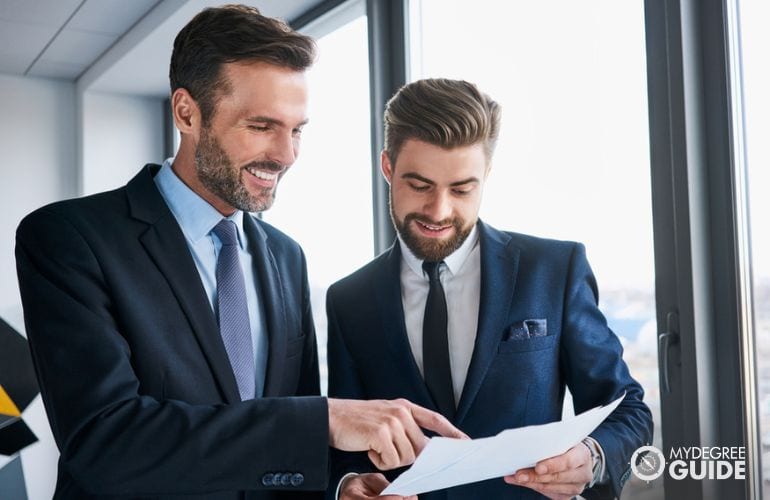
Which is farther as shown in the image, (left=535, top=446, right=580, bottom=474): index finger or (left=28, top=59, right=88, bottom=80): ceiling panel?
(left=28, top=59, right=88, bottom=80): ceiling panel

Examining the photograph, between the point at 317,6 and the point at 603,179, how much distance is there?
1.90 metres

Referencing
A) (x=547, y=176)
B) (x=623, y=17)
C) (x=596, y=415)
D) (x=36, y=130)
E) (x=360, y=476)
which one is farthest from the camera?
(x=36, y=130)

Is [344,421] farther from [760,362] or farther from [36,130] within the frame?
[36,130]

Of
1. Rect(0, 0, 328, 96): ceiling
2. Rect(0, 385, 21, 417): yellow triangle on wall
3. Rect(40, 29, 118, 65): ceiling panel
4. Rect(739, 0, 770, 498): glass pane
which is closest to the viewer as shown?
Rect(739, 0, 770, 498): glass pane

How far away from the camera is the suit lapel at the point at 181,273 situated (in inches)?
48.4

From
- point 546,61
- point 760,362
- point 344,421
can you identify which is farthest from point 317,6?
point 344,421

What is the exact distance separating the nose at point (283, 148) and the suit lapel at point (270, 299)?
0.16 metres

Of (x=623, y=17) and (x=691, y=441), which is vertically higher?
(x=623, y=17)

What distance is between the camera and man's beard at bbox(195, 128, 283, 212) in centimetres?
136

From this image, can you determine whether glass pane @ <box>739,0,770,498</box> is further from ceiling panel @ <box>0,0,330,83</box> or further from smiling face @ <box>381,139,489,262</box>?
ceiling panel @ <box>0,0,330,83</box>

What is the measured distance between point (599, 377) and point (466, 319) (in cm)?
26

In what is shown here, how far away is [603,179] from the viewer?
2.06 meters

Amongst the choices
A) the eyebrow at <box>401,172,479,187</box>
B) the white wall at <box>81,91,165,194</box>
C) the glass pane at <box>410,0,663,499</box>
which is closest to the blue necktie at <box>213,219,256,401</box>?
the eyebrow at <box>401,172,479,187</box>

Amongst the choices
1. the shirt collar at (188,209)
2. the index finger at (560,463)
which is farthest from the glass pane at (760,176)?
the shirt collar at (188,209)
